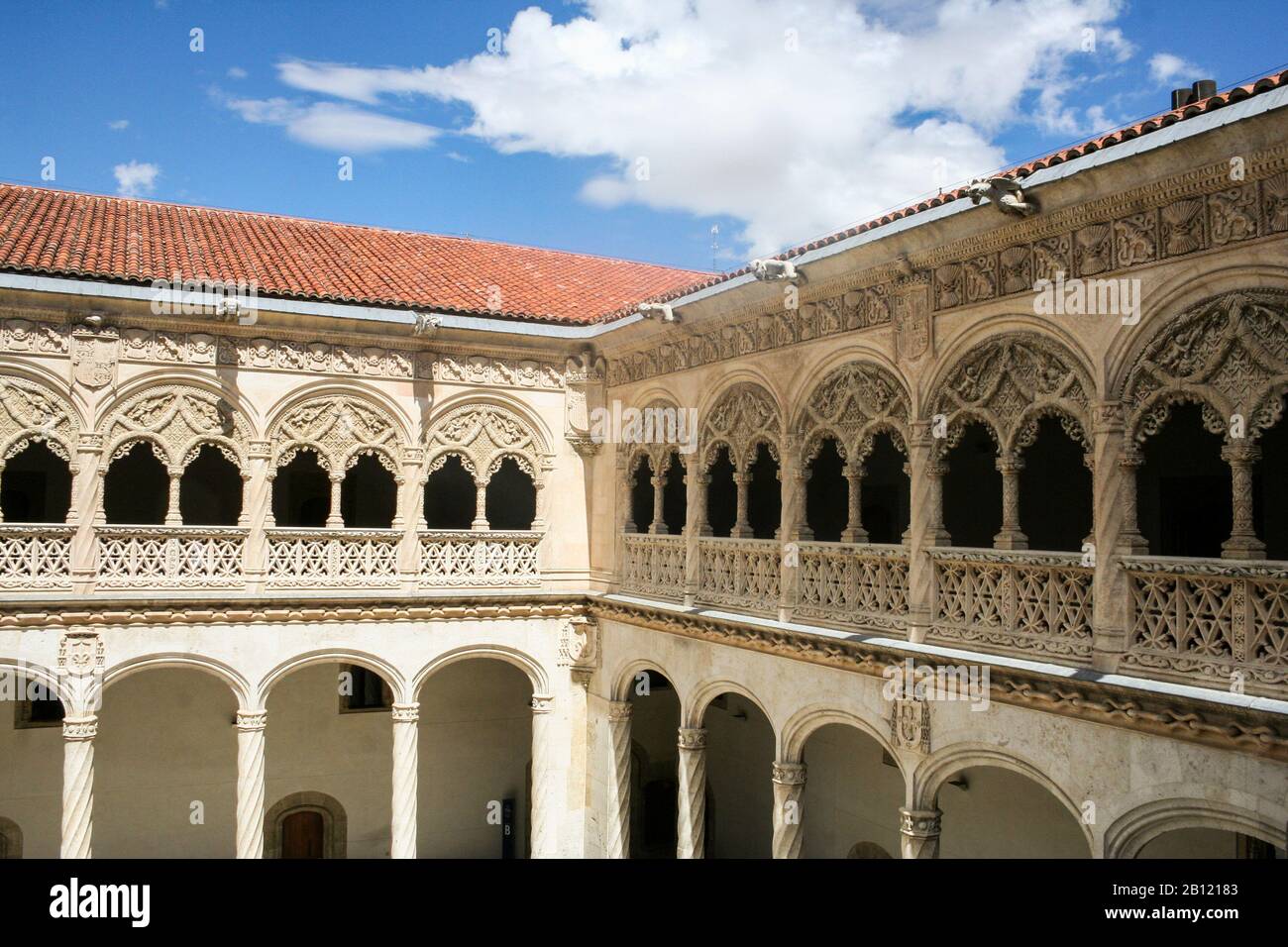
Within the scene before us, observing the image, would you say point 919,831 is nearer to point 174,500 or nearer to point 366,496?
point 174,500

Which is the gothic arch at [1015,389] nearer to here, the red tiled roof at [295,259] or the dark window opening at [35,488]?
the red tiled roof at [295,259]

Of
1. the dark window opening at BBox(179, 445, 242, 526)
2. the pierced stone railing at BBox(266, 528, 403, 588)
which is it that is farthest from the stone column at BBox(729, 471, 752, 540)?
the dark window opening at BBox(179, 445, 242, 526)

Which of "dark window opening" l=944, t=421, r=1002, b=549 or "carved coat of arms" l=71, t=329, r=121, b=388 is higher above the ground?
"carved coat of arms" l=71, t=329, r=121, b=388

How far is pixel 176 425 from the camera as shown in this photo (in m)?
12.3

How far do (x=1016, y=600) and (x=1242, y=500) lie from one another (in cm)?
193

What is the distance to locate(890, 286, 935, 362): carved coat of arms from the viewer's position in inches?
352

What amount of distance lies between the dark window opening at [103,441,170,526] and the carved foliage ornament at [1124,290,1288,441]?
1304cm

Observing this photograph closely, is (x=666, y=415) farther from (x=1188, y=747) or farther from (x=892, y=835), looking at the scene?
(x=1188, y=747)

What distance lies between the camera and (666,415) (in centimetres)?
1301

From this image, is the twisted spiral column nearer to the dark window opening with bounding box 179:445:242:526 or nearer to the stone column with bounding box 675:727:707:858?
the stone column with bounding box 675:727:707:858

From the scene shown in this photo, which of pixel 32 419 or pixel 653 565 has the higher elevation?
pixel 32 419

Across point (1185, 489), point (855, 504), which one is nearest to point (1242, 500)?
point (855, 504)

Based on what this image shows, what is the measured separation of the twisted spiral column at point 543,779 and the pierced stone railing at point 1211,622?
28.0ft

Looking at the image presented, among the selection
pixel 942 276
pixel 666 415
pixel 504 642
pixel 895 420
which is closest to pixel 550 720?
pixel 504 642
